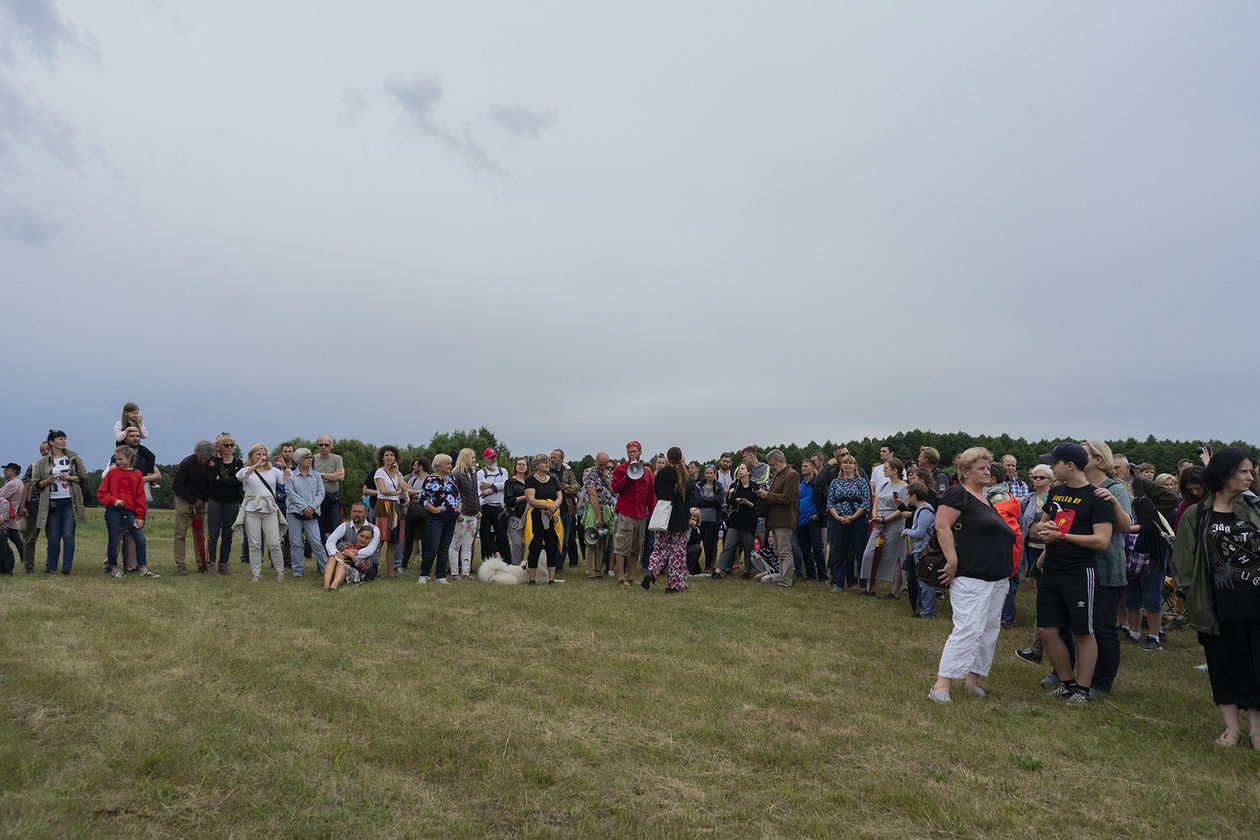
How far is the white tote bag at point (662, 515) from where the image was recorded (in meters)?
11.7

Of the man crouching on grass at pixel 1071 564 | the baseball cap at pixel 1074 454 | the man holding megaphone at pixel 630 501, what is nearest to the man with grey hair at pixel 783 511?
the man holding megaphone at pixel 630 501

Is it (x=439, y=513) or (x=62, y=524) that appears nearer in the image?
(x=62, y=524)

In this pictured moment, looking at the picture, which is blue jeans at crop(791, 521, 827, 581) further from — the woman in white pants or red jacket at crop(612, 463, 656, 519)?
the woman in white pants

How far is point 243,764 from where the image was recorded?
4590 millimetres

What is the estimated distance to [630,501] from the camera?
1238 centimetres

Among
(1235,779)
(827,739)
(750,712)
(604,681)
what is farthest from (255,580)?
(1235,779)

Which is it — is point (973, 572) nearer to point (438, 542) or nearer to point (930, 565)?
point (930, 565)

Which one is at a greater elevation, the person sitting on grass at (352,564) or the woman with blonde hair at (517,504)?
the woman with blonde hair at (517,504)

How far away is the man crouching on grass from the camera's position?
613 cm

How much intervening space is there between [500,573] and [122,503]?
5543mm

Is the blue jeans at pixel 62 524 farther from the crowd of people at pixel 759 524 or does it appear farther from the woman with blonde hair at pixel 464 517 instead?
the woman with blonde hair at pixel 464 517

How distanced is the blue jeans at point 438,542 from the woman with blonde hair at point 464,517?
15 cm

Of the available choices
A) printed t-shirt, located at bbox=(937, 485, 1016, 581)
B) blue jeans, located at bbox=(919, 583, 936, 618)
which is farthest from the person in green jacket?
blue jeans, located at bbox=(919, 583, 936, 618)

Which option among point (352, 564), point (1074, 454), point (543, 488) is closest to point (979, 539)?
point (1074, 454)
